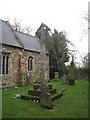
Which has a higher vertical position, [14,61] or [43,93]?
[14,61]

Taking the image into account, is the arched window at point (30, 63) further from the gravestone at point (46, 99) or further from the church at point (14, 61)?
the gravestone at point (46, 99)

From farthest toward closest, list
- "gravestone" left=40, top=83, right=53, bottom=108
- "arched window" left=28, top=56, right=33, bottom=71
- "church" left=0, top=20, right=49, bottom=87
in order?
"arched window" left=28, top=56, right=33, bottom=71 → "church" left=0, top=20, right=49, bottom=87 → "gravestone" left=40, top=83, right=53, bottom=108

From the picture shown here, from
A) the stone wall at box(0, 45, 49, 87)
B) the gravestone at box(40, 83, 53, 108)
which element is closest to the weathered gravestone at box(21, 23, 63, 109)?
the gravestone at box(40, 83, 53, 108)

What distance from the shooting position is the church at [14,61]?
13898mm

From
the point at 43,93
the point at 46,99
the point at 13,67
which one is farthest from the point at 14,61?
the point at 46,99

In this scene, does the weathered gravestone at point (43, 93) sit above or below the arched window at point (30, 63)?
below

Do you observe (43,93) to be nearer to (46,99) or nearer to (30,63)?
(46,99)

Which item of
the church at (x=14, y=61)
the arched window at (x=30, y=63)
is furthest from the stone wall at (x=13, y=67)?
the arched window at (x=30, y=63)

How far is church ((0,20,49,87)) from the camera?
13.9m

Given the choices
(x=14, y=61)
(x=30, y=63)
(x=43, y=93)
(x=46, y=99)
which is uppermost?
(x=14, y=61)

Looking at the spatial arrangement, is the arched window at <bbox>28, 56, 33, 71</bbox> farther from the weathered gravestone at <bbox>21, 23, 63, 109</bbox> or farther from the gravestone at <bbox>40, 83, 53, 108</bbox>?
the gravestone at <bbox>40, 83, 53, 108</bbox>

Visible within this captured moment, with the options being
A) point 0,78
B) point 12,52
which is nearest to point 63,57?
point 12,52

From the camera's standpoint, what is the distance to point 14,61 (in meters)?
15.2

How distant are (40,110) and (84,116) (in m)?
2.13
